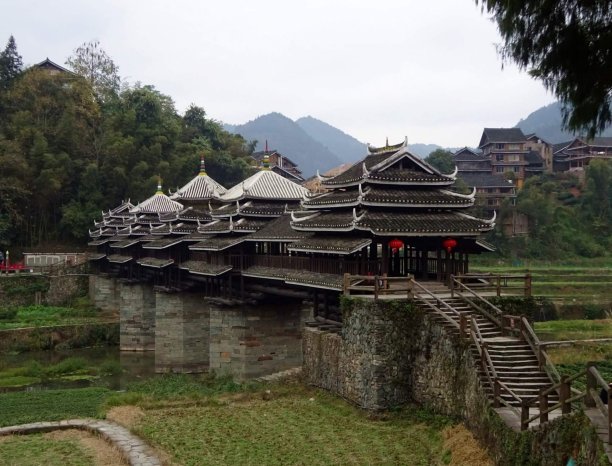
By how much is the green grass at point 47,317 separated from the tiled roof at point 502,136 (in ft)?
177

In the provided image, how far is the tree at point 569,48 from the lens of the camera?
10383mm

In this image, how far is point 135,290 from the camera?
46.3 m

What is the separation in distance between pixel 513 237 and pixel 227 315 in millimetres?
41417

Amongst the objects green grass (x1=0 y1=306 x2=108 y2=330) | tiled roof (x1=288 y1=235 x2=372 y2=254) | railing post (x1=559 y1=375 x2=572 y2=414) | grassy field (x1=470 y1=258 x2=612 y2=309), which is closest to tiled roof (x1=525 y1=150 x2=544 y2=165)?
grassy field (x1=470 y1=258 x2=612 y2=309)

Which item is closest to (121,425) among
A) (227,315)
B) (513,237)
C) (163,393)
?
(163,393)

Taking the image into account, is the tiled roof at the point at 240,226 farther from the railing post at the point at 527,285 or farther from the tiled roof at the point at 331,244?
the railing post at the point at 527,285

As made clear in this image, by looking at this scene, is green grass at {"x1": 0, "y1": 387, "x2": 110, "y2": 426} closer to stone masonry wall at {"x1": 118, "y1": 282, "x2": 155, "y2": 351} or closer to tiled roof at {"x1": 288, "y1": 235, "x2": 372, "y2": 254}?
tiled roof at {"x1": 288, "y1": 235, "x2": 372, "y2": 254}

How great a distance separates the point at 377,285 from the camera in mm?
19359

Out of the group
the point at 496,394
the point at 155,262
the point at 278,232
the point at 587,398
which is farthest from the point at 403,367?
the point at 155,262

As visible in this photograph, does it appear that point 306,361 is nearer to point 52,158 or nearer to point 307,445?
point 307,445

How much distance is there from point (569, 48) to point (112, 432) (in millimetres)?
16367

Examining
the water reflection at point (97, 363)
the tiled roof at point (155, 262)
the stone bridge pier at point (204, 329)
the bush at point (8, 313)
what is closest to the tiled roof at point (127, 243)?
the tiled roof at point (155, 262)

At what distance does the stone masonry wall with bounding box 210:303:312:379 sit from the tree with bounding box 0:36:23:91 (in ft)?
190

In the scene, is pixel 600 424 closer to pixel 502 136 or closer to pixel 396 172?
pixel 396 172
